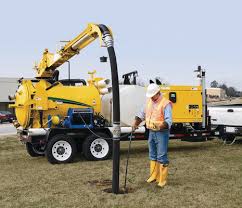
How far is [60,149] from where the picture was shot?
1105cm

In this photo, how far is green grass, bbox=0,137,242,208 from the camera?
6.62 metres

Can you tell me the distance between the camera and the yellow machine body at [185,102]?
12.8 metres

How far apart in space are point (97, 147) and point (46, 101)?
6.38 ft

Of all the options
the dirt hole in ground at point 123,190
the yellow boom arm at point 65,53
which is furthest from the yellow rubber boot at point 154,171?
the yellow boom arm at point 65,53

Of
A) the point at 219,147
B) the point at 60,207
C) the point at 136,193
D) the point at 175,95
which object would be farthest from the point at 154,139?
the point at 219,147

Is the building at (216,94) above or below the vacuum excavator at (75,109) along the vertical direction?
above

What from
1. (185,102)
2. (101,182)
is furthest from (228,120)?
(101,182)

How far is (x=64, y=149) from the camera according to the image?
11102 millimetres

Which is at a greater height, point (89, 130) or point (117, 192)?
point (89, 130)

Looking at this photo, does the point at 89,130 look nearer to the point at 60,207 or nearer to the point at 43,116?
the point at 43,116

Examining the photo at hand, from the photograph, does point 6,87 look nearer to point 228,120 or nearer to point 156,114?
point 228,120

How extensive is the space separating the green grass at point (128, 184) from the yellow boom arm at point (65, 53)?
2.78 m

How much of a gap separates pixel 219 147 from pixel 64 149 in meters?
5.88

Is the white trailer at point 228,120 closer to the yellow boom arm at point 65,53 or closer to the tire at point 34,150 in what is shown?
the yellow boom arm at point 65,53
